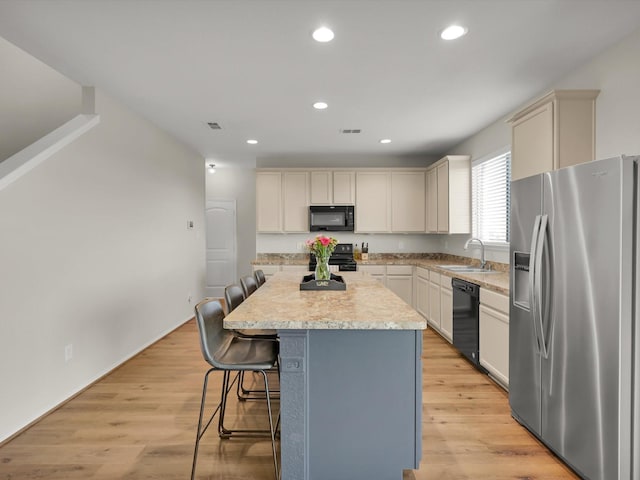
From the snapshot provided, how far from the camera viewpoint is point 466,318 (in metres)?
3.54

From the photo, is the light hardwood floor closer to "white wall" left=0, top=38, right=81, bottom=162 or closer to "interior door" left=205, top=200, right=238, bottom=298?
"white wall" left=0, top=38, right=81, bottom=162

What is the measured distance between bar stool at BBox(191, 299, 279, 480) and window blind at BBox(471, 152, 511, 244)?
3052mm

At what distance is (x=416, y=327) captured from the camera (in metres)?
1.68

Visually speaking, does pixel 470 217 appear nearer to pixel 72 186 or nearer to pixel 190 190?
pixel 190 190

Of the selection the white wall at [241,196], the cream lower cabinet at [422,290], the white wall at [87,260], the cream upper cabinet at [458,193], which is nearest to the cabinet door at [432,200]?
the cream upper cabinet at [458,193]

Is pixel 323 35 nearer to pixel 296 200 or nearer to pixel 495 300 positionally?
Result: pixel 495 300

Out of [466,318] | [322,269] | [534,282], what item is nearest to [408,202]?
[466,318]

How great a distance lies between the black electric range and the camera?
217 inches

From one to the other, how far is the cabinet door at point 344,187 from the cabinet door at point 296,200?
465 millimetres

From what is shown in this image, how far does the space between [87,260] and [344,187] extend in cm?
376

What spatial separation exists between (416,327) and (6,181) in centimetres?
264

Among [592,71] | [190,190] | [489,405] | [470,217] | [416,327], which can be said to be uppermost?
[592,71]

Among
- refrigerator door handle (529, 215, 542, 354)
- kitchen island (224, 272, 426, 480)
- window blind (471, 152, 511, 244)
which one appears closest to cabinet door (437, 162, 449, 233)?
window blind (471, 152, 511, 244)

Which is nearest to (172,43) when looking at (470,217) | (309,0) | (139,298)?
(309,0)
